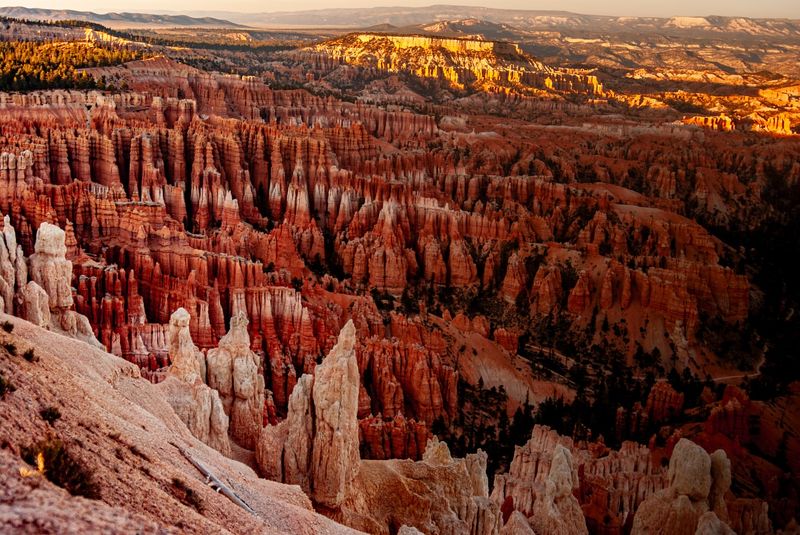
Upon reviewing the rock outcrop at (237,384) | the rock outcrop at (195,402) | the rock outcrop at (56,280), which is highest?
the rock outcrop at (56,280)

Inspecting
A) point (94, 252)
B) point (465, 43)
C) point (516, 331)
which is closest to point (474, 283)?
point (516, 331)

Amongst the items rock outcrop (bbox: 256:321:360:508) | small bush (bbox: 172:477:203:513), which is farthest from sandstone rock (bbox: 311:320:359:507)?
small bush (bbox: 172:477:203:513)

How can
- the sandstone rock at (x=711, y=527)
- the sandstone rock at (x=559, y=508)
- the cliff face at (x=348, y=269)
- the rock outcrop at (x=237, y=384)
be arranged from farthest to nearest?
the sandstone rock at (x=559, y=508) → the cliff face at (x=348, y=269) → the rock outcrop at (x=237, y=384) → the sandstone rock at (x=711, y=527)

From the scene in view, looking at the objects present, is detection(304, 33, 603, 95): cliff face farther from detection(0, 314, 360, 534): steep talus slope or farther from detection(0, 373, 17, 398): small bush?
detection(0, 373, 17, 398): small bush

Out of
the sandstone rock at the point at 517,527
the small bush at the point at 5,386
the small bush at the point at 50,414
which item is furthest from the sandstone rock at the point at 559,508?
the small bush at the point at 5,386

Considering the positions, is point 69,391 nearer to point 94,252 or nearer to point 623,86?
point 94,252

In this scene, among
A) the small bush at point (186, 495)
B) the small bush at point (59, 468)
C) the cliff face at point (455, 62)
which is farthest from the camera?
the cliff face at point (455, 62)

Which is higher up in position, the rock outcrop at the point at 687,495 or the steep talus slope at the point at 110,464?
the steep talus slope at the point at 110,464

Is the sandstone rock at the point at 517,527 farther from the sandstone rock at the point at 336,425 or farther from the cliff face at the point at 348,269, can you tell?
the sandstone rock at the point at 336,425
